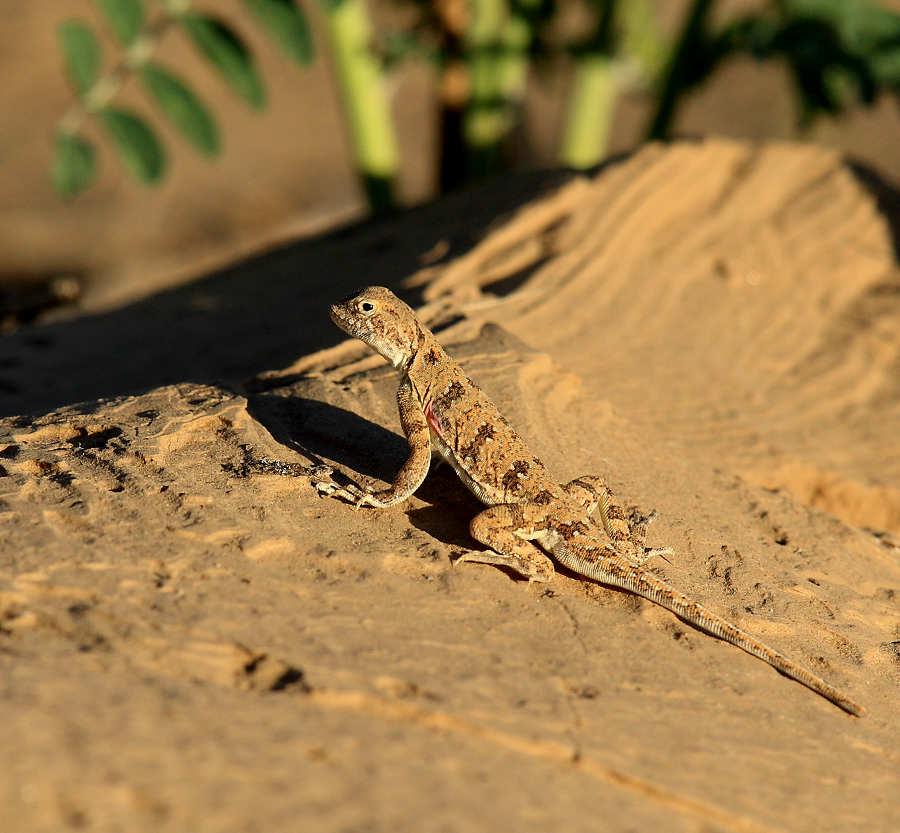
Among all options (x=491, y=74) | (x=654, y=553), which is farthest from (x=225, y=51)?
(x=654, y=553)

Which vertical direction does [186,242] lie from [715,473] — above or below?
below

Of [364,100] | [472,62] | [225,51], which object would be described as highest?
[225,51]

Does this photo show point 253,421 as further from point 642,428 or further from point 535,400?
point 642,428

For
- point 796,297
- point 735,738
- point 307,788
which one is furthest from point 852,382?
point 307,788

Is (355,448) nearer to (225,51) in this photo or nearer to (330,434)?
(330,434)

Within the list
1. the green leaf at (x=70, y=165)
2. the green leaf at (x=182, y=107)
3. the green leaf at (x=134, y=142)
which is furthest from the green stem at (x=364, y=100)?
the green leaf at (x=70, y=165)

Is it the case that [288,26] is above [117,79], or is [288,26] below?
above
